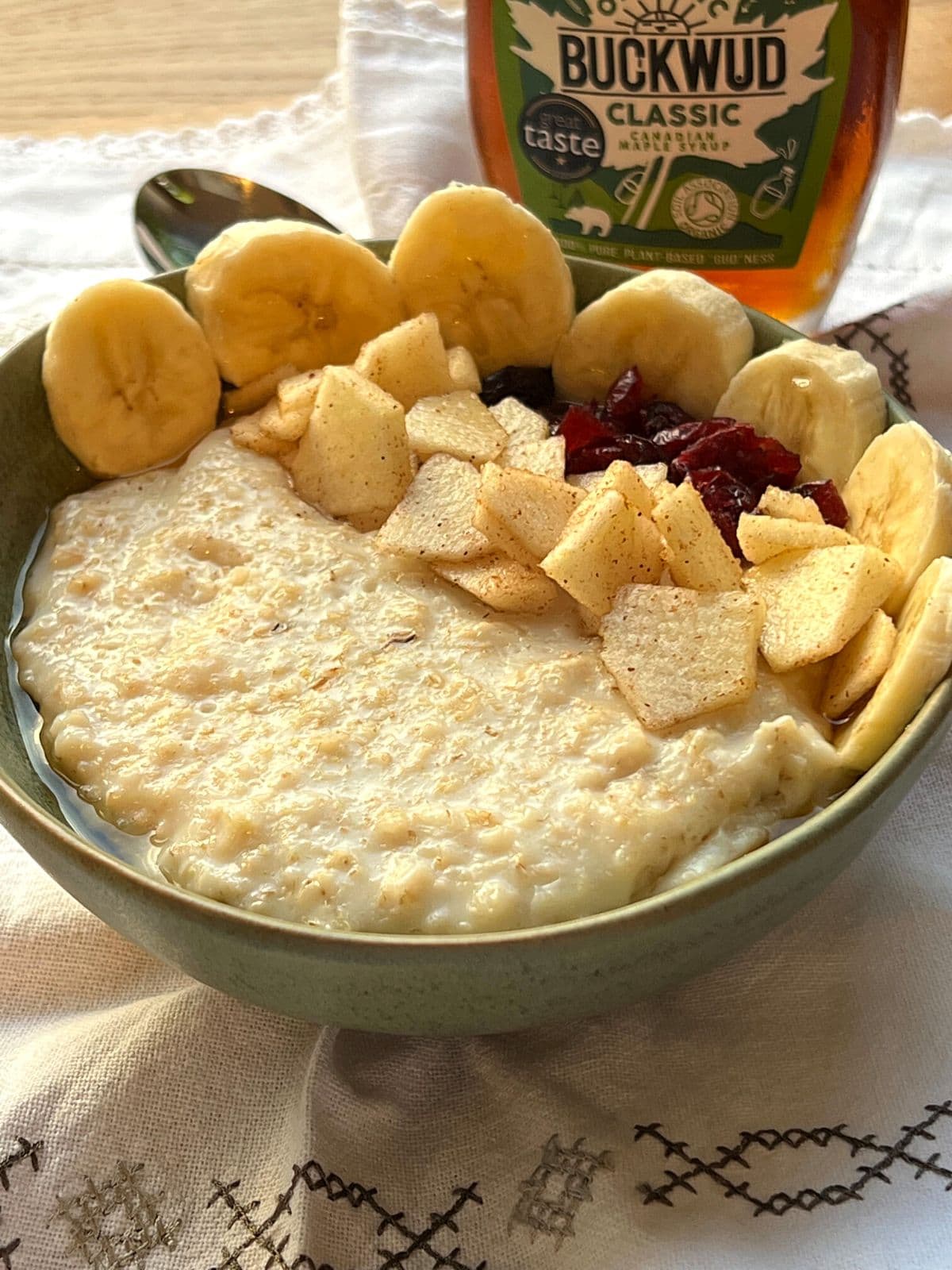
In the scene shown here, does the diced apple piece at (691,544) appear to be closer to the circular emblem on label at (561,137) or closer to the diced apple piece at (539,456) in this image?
the diced apple piece at (539,456)

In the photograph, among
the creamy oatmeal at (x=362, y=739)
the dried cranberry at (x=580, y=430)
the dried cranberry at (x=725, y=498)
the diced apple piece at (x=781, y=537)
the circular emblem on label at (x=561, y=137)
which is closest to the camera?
the creamy oatmeal at (x=362, y=739)

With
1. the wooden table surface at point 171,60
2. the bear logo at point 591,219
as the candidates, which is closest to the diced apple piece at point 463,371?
the bear logo at point 591,219

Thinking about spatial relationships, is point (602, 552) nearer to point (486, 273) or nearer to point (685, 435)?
point (685, 435)

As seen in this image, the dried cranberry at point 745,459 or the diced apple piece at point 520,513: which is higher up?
the diced apple piece at point 520,513

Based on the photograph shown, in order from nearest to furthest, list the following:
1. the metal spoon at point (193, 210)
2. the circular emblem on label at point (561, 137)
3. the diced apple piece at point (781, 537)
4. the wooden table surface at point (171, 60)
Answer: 1. the diced apple piece at point (781, 537)
2. the circular emblem on label at point (561, 137)
3. the metal spoon at point (193, 210)
4. the wooden table surface at point (171, 60)

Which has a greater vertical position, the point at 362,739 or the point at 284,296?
the point at 284,296

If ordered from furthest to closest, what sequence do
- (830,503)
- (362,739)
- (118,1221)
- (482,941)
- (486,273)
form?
(486,273) < (830,503) < (362,739) < (118,1221) < (482,941)

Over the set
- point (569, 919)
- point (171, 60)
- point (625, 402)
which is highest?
point (171, 60)

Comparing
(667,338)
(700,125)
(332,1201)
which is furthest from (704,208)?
(332,1201)

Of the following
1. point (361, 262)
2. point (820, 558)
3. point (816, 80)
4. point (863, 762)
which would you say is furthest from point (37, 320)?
point (863, 762)
